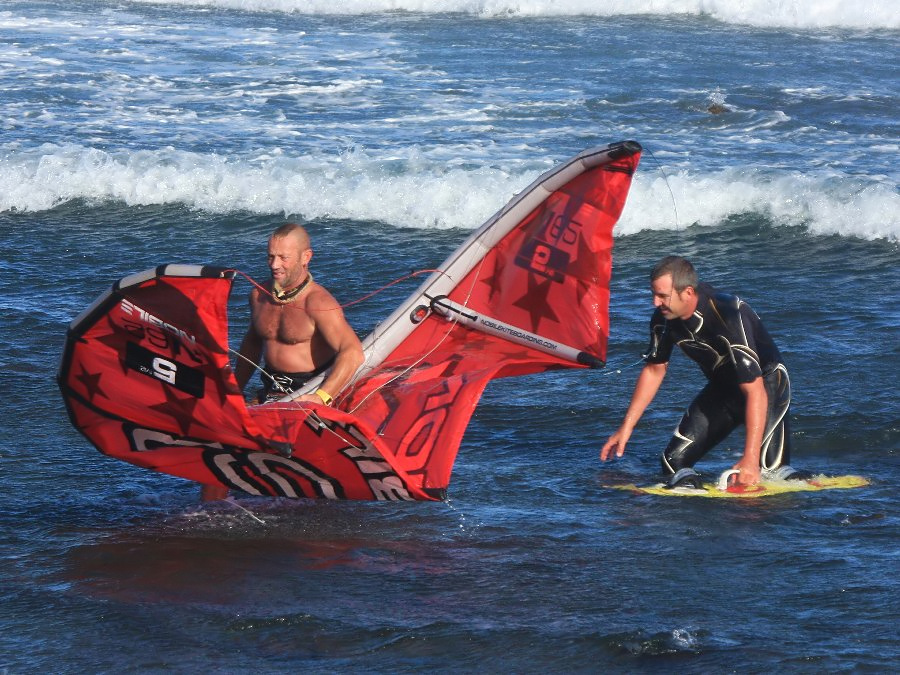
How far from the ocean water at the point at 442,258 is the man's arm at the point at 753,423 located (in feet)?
0.86

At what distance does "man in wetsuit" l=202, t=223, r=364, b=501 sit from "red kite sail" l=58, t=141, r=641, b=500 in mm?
217

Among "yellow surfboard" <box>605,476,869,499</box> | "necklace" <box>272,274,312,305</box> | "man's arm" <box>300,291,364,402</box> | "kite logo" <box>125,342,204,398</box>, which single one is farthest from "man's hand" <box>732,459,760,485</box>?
"kite logo" <box>125,342,204,398</box>

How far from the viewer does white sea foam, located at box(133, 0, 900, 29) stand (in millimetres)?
25812

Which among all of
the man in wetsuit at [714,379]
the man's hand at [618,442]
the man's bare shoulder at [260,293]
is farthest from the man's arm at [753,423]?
the man's bare shoulder at [260,293]

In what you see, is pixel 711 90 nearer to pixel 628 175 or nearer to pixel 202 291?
pixel 628 175

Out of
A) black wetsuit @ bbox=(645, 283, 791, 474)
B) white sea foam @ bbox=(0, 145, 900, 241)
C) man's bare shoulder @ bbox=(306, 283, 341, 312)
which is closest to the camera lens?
man's bare shoulder @ bbox=(306, 283, 341, 312)

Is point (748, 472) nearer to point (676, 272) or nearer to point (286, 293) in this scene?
point (676, 272)

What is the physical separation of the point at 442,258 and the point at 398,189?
2200mm

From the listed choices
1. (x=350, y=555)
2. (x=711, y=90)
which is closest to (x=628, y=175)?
(x=350, y=555)

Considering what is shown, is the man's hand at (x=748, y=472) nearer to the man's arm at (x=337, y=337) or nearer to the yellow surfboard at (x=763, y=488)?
the yellow surfboard at (x=763, y=488)

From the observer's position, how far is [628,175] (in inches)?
295

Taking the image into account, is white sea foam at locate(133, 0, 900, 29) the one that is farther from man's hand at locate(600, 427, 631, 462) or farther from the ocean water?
man's hand at locate(600, 427, 631, 462)

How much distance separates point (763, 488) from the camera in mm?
6859

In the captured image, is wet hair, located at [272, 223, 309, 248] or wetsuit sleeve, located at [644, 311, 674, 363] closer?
wet hair, located at [272, 223, 309, 248]
